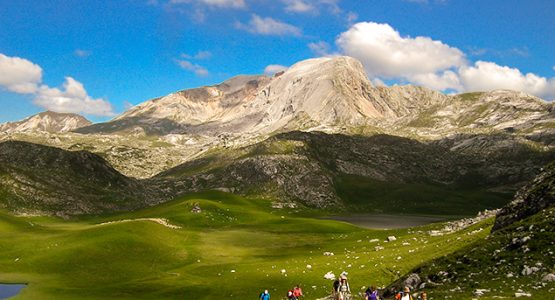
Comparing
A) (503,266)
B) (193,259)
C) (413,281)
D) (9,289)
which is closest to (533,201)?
(503,266)

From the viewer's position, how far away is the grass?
5934 cm

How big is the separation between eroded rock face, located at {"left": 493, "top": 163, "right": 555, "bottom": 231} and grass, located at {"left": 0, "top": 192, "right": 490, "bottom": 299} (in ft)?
34.2

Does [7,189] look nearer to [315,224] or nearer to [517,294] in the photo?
[315,224]

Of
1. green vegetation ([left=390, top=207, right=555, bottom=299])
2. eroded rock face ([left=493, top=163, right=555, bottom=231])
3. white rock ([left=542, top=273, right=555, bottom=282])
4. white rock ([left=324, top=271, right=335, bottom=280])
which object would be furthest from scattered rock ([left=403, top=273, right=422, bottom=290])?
→ white rock ([left=324, top=271, right=335, bottom=280])

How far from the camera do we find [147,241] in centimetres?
9475

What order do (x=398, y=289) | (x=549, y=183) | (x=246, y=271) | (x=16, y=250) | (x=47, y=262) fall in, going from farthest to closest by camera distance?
(x=16, y=250)
(x=47, y=262)
(x=246, y=271)
(x=549, y=183)
(x=398, y=289)

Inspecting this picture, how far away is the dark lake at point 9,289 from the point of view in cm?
6316

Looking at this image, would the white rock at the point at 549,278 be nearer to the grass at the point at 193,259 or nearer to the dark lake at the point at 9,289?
the grass at the point at 193,259

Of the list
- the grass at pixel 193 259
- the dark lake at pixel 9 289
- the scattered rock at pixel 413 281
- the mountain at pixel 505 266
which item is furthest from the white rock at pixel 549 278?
the dark lake at pixel 9 289

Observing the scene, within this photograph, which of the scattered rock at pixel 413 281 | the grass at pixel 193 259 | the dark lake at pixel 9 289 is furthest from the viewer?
the dark lake at pixel 9 289

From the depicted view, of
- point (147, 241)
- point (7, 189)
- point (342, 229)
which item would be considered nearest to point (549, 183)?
point (147, 241)

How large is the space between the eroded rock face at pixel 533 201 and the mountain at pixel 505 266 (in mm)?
126

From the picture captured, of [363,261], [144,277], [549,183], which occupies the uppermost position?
[549,183]

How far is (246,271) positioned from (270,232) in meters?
56.3
